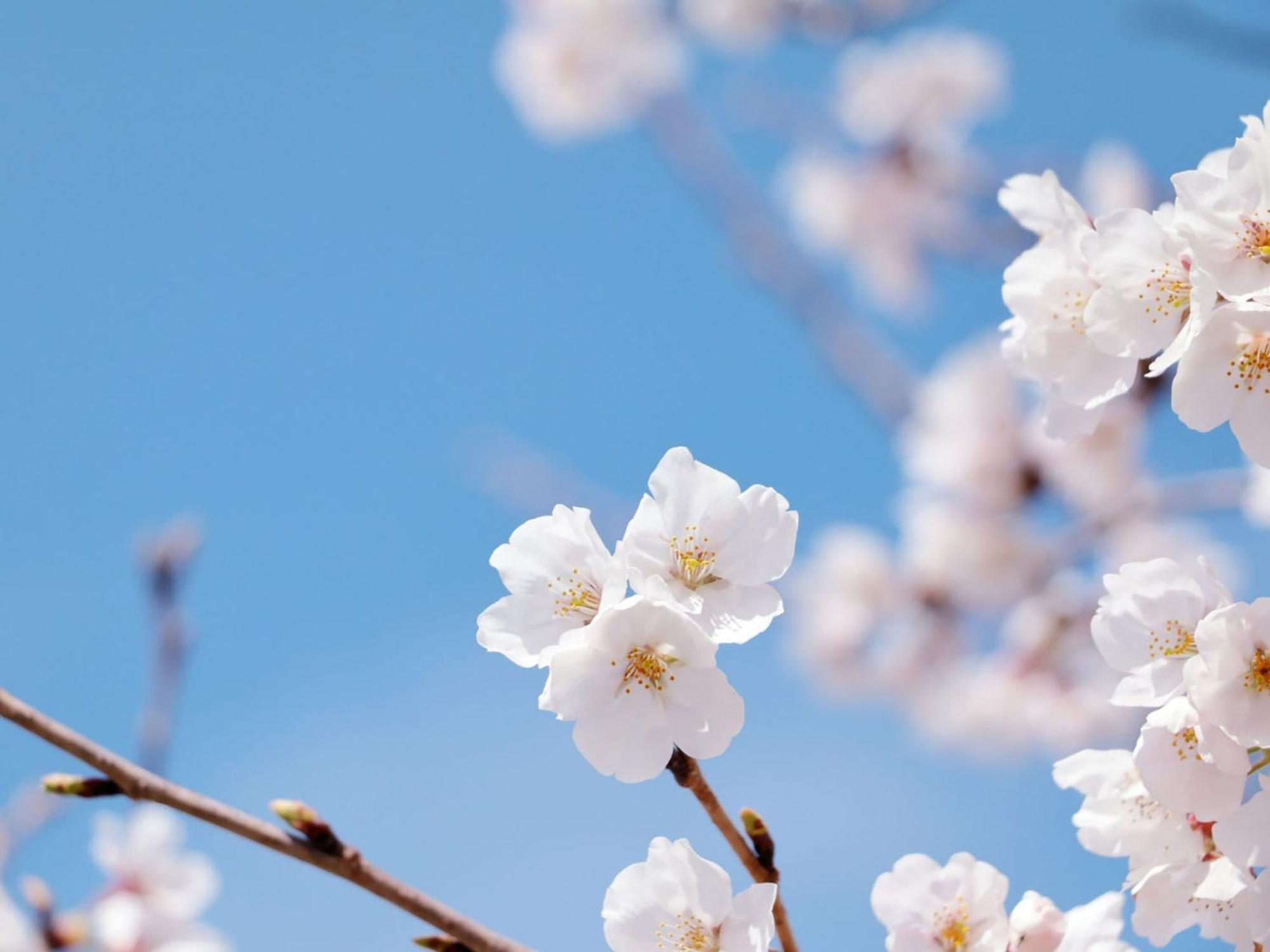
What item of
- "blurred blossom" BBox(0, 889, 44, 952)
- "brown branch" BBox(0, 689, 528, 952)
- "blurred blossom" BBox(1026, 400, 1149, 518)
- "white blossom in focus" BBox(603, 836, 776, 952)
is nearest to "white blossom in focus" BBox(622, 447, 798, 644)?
"white blossom in focus" BBox(603, 836, 776, 952)

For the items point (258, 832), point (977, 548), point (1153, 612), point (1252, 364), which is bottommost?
point (258, 832)

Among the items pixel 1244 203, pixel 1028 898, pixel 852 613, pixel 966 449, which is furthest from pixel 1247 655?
pixel 852 613

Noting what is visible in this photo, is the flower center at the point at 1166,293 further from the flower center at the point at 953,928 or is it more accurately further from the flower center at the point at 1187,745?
the flower center at the point at 953,928

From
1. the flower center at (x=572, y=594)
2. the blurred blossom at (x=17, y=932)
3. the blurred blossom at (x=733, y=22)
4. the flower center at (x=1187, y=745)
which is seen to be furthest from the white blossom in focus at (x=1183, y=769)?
the blurred blossom at (x=733, y=22)

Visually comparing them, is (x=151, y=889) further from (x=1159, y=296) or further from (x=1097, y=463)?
(x=1097, y=463)

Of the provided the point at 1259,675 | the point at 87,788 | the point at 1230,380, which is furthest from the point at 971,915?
the point at 87,788

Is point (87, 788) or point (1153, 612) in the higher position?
point (1153, 612)

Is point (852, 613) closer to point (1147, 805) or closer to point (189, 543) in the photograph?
point (189, 543)
